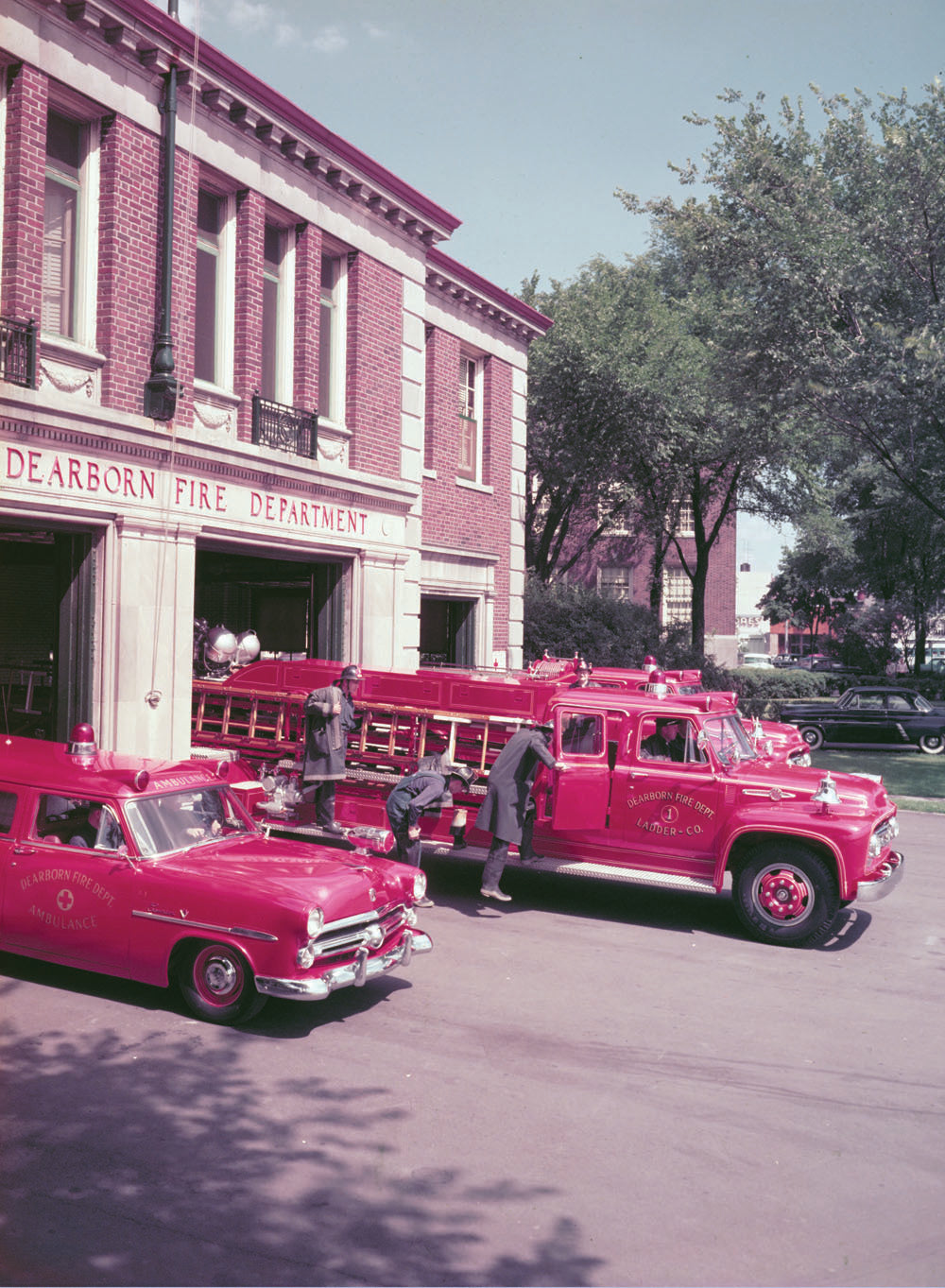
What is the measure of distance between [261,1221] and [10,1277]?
102 centimetres

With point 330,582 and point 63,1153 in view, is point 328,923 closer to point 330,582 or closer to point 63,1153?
point 63,1153

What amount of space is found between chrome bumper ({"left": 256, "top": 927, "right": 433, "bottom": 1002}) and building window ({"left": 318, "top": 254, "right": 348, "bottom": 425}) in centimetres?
1018

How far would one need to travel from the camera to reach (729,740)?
427 inches

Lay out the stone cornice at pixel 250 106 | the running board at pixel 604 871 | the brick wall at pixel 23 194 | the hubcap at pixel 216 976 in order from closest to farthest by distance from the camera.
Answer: the hubcap at pixel 216 976 < the running board at pixel 604 871 < the brick wall at pixel 23 194 < the stone cornice at pixel 250 106

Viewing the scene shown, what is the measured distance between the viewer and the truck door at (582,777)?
34.8 feet

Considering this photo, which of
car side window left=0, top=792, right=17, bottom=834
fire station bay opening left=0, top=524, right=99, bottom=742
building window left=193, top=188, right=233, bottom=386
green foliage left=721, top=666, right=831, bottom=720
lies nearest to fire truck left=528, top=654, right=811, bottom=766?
building window left=193, top=188, right=233, bottom=386

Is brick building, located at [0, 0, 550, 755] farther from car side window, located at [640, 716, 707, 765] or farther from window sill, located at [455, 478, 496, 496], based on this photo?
car side window, located at [640, 716, 707, 765]

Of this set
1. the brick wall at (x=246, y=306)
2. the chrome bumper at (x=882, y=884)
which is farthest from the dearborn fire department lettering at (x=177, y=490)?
the chrome bumper at (x=882, y=884)

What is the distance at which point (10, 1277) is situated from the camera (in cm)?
430

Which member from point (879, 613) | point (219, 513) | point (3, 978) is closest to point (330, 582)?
point (219, 513)

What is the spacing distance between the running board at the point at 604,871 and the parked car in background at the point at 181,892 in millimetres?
2527

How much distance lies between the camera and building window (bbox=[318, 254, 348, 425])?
53.8 ft

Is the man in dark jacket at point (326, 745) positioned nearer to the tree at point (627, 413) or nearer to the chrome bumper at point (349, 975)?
the chrome bumper at point (349, 975)

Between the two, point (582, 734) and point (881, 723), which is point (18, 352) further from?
point (881, 723)
